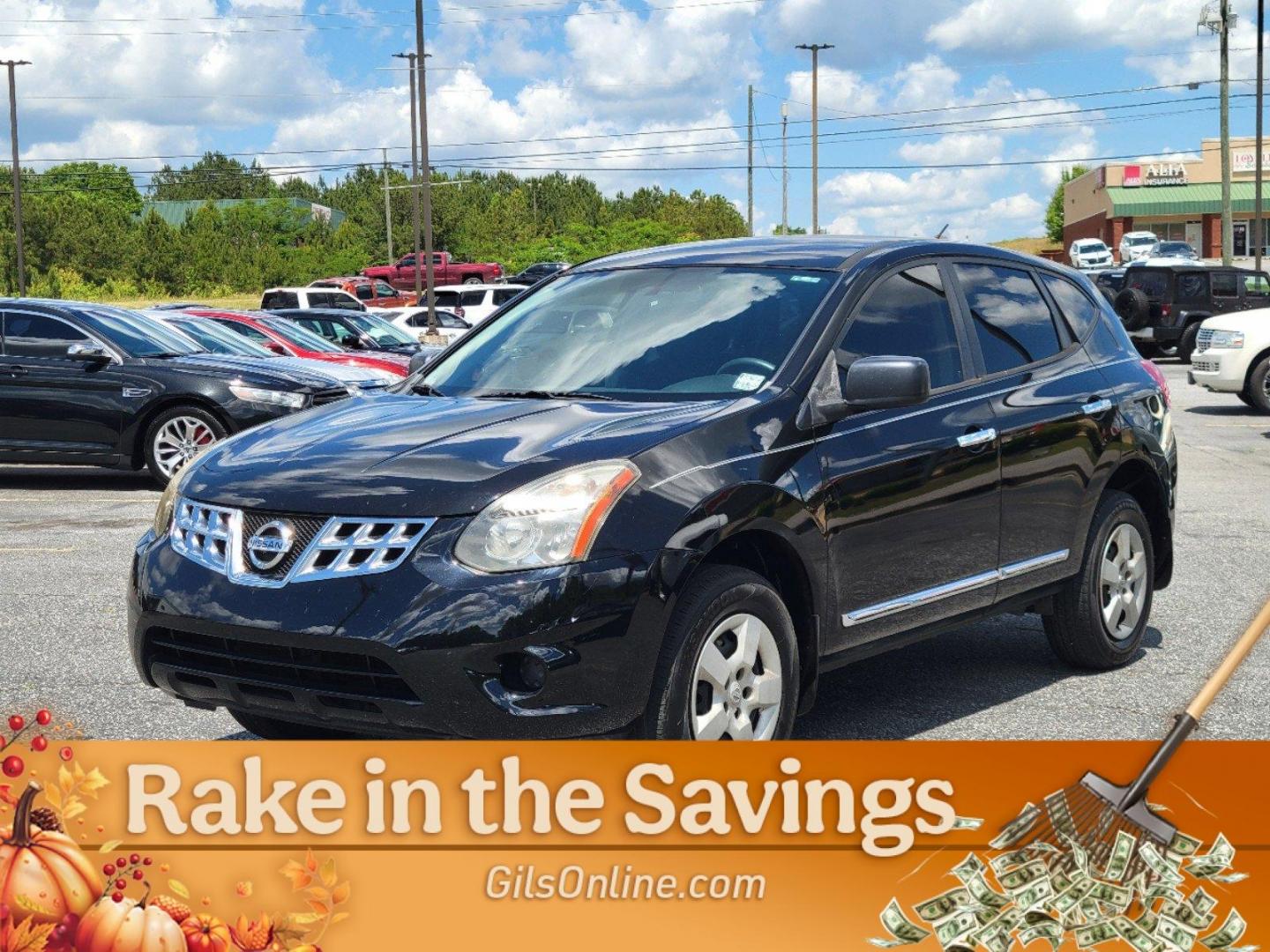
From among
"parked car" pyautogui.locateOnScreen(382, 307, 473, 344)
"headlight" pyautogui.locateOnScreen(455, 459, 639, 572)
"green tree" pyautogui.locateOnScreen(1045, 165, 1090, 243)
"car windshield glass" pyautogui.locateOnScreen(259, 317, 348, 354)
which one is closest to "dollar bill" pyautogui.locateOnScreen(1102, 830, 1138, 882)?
"headlight" pyautogui.locateOnScreen(455, 459, 639, 572)

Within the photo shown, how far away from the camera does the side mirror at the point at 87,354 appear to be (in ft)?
43.5

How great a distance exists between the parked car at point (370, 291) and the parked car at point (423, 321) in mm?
12337

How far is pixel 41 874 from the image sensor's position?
3.21m

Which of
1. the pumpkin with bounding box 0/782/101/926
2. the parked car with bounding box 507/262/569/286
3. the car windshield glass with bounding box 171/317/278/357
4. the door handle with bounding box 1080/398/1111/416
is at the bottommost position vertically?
the pumpkin with bounding box 0/782/101/926

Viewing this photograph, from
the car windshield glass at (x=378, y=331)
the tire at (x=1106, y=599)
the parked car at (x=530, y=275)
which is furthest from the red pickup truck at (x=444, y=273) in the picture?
the tire at (x=1106, y=599)

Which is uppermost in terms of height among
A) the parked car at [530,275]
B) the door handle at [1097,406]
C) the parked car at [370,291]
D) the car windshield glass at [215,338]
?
the parked car at [530,275]

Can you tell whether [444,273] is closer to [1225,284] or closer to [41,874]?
[1225,284]

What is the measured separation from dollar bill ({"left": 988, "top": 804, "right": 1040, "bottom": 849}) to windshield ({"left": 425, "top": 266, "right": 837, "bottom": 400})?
194 cm

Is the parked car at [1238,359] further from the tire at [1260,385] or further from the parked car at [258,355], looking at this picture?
the parked car at [258,355]

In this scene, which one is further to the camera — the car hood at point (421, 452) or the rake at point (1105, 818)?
the car hood at point (421, 452)

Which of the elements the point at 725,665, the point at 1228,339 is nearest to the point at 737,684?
the point at 725,665

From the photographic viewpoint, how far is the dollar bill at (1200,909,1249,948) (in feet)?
10.3

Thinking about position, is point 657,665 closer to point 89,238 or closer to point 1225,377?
point 1225,377

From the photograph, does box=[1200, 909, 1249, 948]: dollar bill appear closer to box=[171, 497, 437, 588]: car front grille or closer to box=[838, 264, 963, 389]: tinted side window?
box=[171, 497, 437, 588]: car front grille
